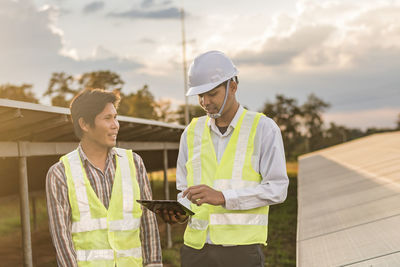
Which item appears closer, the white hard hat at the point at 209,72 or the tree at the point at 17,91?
the white hard hat at the point at 209,72

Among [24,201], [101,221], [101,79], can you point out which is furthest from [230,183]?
[101,79]

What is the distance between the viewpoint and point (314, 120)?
71.5 metres

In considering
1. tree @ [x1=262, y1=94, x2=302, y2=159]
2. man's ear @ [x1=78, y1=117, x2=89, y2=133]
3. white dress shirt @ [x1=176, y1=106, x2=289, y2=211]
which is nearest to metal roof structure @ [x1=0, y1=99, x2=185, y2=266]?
man's ear @ [x1=78, y1=117, x2=89, y2=133]

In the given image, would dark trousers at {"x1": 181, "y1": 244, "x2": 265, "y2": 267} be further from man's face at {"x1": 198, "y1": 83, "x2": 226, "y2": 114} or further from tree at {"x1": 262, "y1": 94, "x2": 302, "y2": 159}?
tree at {"x1": 262, "y1": 94, "x2": 302, "y2": 159}

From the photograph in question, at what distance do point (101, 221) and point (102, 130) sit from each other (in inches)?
21.1

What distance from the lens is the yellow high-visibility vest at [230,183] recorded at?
9.52ft

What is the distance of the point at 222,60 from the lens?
3023mm

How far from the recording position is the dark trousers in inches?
113

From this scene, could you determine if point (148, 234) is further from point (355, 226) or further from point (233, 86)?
point (355, 226)

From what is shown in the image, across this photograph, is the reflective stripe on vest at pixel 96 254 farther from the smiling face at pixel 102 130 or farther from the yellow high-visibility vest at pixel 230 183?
the smiling face at pixel 102 130

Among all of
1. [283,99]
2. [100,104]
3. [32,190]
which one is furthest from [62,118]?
[283,99]

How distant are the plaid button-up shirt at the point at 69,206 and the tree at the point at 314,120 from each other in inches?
2616

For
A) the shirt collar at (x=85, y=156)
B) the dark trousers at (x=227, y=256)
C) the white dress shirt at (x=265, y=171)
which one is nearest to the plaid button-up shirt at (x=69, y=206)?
the shirt collar at (x=85, y=156)

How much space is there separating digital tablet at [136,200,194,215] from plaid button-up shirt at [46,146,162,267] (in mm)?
165
